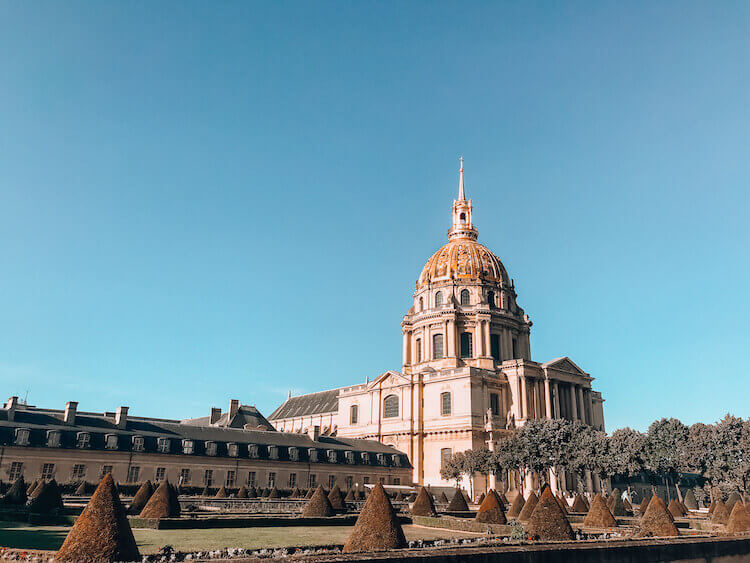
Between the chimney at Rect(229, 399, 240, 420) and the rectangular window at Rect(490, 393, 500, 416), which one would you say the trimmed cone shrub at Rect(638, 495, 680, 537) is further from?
the chimney at Rect(229, 399, 240, 420)

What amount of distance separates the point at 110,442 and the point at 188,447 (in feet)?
20.8

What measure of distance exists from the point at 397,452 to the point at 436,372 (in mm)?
10934

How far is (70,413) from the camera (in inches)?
1912

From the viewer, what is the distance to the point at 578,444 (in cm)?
5306

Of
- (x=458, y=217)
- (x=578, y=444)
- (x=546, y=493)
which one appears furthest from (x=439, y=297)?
(x=546, y=493)

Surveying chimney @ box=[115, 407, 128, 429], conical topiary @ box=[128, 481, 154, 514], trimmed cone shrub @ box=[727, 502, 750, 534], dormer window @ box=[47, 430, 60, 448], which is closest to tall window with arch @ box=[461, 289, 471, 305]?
chimney @ box=[115, 407, 128, 429]

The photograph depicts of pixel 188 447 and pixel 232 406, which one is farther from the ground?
pixel 232 406

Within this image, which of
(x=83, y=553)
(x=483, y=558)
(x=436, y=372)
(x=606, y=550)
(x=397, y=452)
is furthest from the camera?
(x=436, y=372)

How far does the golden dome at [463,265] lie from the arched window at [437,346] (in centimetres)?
783

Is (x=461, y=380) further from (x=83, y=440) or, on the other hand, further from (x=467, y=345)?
(x=83, y=440)

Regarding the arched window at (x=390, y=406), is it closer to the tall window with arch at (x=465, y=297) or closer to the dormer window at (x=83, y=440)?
the tall window with arch at (x=465, y=297)

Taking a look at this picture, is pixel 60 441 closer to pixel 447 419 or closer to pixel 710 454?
pixel 447 419

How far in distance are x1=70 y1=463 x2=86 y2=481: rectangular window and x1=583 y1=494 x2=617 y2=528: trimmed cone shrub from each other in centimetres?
3564

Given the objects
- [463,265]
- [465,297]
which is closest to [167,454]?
[465,297]
